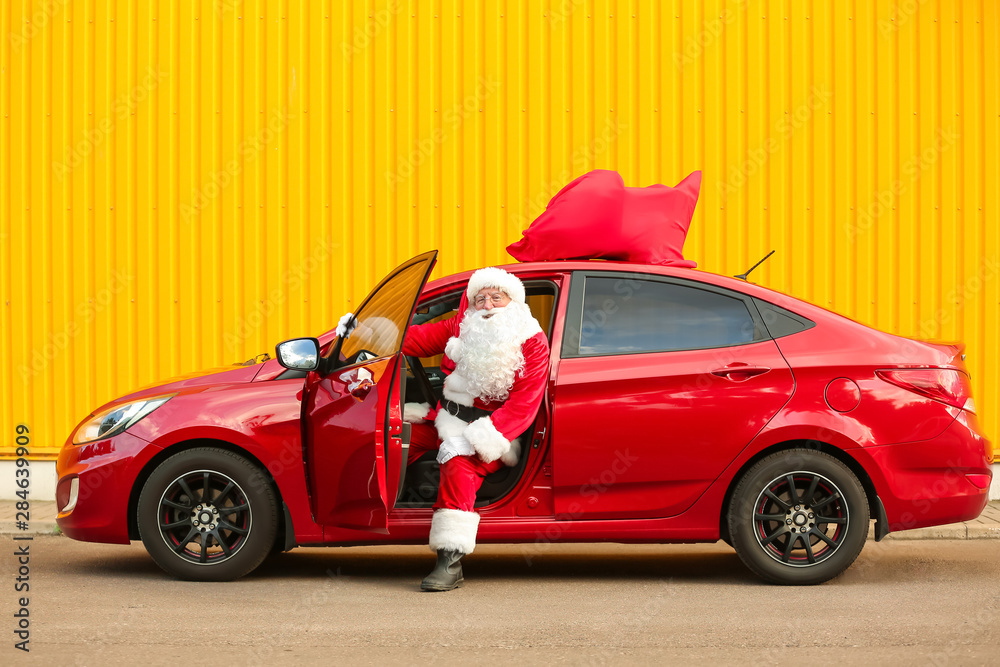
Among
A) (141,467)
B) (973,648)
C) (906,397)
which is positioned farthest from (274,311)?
(973,648)

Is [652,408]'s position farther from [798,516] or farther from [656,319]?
[798,516]

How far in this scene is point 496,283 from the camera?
5.42m

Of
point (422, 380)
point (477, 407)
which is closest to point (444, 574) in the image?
point (477, 407)

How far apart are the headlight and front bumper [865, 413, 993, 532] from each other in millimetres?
3687

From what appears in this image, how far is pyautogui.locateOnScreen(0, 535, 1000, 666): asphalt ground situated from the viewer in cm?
418

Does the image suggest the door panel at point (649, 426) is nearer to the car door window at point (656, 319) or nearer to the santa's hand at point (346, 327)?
the car door window at point (656, 319)

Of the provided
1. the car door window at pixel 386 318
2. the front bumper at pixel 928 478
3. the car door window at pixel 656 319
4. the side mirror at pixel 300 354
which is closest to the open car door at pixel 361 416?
the car door window at pixel 386 318

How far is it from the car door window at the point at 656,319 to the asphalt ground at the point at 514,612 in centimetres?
127

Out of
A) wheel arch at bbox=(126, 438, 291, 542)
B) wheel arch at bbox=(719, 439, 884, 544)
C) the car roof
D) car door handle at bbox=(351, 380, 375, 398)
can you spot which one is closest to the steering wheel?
the car roof

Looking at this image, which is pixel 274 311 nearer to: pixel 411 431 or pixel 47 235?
pixel 47 235

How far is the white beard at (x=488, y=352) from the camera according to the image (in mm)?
5281

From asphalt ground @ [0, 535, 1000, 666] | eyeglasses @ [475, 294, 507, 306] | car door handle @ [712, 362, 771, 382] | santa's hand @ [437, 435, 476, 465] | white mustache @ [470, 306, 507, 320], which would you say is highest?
eyeglasses @ [475, 294, 507, 306]

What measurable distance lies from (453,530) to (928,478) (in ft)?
7.97

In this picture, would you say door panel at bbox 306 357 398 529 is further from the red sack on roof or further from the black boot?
the red sack on roof
